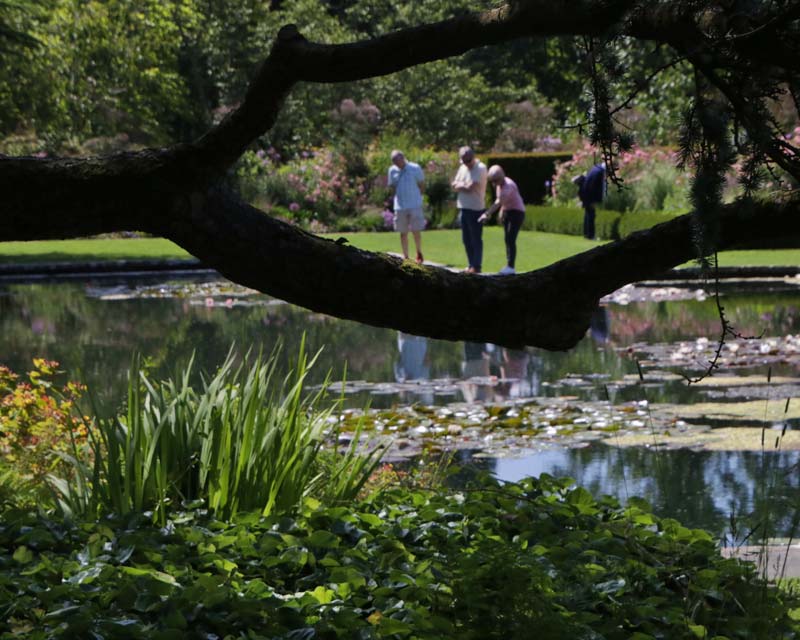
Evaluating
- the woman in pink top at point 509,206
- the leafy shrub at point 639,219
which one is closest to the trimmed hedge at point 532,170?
the leafy shrub at point 639,219

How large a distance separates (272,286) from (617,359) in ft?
Answer: 30.2

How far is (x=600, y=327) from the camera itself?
1594 centimetres

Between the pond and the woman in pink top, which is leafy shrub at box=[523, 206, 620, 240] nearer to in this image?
the woman in pink top

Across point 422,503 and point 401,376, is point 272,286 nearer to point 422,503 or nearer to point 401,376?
point 422,503

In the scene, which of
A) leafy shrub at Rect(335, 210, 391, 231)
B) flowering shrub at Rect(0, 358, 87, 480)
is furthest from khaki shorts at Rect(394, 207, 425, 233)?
flowering shrub at Rect(0, 358, 87, 480)

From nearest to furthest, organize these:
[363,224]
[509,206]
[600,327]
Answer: [600,327], [509,206], [363,224]

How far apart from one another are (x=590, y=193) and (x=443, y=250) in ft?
13.0

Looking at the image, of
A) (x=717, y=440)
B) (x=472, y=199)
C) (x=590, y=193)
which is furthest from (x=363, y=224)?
(x=717, y=440)

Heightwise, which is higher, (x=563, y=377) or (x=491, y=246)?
(x=491, y=246)

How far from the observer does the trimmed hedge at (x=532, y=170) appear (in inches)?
1538

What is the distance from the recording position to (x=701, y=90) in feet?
12.5

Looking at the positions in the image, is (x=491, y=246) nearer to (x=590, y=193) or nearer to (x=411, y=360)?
(x=590, y=193)

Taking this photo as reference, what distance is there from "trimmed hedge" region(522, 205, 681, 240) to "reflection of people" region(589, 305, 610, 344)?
7222 millimetres

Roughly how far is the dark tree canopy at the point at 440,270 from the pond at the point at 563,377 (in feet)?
1.31
